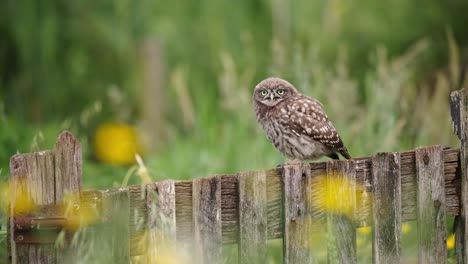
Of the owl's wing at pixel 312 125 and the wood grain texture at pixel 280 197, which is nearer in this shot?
the wood grain texture at pixel 280 197

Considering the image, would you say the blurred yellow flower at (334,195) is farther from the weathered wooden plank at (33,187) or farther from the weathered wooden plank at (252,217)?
the weathered wooden plank at (33,187)

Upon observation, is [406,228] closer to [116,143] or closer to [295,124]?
[295,124]

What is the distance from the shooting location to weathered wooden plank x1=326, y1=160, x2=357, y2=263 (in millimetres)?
4031

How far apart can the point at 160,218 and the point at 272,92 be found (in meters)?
2.04

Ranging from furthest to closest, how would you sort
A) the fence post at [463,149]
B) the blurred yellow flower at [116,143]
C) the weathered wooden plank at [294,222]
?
the blurred yellow flower at [116,143] → the fence post at [463,149] → the weathered wooden plank at [294,222]

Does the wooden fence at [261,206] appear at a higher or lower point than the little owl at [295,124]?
lower

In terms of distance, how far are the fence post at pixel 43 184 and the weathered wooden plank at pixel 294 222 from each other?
95cm

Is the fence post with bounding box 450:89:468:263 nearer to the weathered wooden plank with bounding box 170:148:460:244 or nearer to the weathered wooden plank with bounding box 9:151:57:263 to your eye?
the weathered wooden plank with bounding box 170:148:460:244

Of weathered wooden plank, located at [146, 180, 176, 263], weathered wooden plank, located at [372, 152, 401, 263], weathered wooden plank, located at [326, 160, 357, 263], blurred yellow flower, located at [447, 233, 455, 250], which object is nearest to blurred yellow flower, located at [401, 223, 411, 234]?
blurred yellow flower, located at [447, 233, 455, 250]

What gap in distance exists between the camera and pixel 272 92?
5.41m

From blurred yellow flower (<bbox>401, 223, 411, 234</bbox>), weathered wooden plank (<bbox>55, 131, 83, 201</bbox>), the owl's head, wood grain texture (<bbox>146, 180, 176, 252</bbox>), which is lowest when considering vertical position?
blurred yellow flower (<bbox>401, 223, 411, 234</bbox>)

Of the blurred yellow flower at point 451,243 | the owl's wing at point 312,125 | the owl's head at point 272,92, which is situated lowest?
the blurred yellow flower at point 451,243

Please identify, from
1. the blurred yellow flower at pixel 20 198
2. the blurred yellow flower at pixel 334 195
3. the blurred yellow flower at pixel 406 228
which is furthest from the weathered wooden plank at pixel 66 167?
the blurred yellow flower at pixel 406 228

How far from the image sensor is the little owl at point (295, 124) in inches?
208
